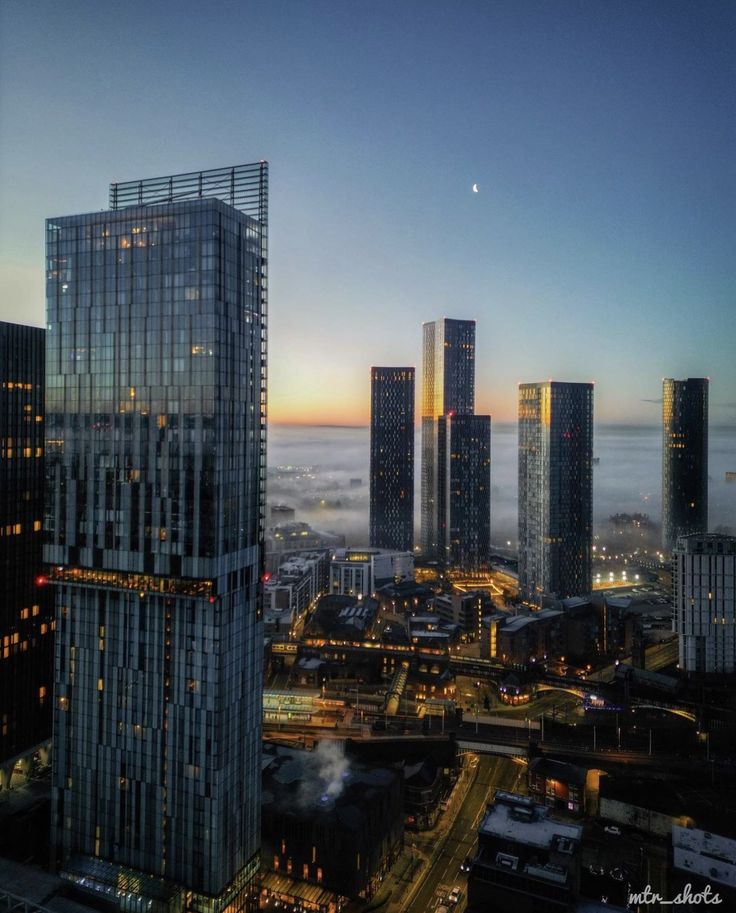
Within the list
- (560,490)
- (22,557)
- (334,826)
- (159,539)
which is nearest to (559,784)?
(334,826)

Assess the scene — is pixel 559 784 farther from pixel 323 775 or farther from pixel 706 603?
pixel 706 603

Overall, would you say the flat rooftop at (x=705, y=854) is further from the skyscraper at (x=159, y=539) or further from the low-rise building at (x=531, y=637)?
the low-rise building at (x=531, y=637)

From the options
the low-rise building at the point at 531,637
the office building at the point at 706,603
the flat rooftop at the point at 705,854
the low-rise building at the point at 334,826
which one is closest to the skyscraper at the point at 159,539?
the low-rise building at the point at 334,826

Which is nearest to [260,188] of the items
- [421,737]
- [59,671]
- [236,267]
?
[236,267]

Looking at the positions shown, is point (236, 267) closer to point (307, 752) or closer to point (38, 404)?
point (38, 404)

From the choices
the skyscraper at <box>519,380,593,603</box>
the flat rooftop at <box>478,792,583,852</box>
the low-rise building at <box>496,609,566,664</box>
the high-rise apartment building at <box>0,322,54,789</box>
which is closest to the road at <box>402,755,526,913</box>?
the flat rooftop at <box>478,792,583,852</box>

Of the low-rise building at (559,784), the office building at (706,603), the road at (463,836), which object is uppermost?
the office building at (706,603)
